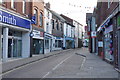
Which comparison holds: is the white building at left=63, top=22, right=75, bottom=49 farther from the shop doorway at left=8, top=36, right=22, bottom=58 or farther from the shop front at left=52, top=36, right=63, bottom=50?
the shop doorway at left=8, top=36, right=22, bottom=58

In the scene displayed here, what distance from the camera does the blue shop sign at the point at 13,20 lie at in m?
16.5

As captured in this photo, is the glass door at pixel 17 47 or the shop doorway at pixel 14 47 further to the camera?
the glass door at pixel 17 47

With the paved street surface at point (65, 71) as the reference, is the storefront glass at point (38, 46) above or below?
above

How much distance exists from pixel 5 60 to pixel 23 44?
19.7 ft

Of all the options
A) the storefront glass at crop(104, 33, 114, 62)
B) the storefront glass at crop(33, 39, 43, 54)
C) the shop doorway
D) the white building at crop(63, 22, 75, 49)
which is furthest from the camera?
the white building at crop(63, 22, 75, 49)

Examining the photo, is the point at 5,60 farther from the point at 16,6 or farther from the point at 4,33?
the point at 16,6

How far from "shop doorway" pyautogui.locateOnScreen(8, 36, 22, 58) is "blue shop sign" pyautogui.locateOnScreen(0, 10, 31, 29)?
5.26 feet

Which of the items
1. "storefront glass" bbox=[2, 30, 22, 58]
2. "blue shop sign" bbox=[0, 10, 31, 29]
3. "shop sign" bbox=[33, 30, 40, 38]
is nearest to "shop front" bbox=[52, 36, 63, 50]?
"shop sign" bbox=[33, 30, 40, 38]

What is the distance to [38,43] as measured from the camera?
28.8 m

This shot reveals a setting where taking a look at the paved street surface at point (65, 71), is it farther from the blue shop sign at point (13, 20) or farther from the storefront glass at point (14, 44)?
the storefront glass at point (14, 44)

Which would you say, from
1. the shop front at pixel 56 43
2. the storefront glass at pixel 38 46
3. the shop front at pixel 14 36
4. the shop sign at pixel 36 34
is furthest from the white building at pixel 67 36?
the shop front at pixel 14 36

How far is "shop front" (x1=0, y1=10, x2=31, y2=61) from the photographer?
668 inches

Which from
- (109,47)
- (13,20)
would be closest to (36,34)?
(13,20)

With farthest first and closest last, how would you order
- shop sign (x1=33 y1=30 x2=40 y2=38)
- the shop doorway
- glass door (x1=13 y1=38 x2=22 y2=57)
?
shop sign (x1=33 y1=30 x2=40 y2=38) < glass door (x1=13 y1=38 x2=22 y2=57) < the shop doorway
